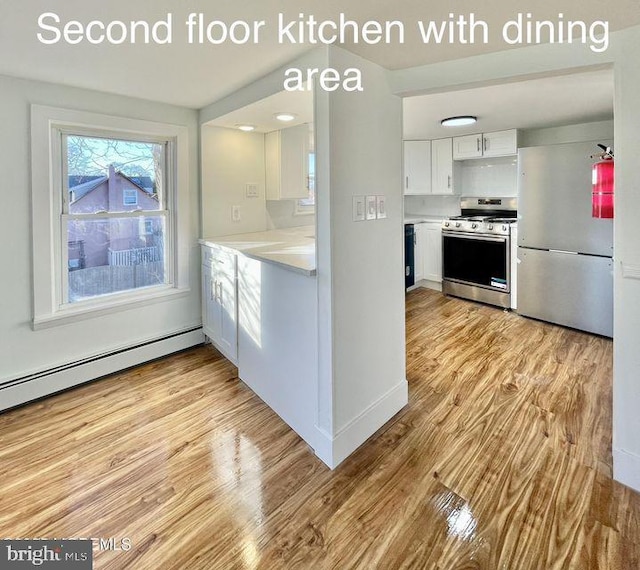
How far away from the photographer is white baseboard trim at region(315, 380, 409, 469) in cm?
200

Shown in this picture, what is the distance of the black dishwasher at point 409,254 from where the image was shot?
17.6 ft

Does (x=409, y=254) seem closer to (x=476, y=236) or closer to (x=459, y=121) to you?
(x=476, y=236)

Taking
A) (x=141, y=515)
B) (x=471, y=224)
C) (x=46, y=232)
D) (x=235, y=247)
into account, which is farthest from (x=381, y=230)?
(x=471, y=224)

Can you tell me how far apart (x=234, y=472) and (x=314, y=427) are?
0.44m

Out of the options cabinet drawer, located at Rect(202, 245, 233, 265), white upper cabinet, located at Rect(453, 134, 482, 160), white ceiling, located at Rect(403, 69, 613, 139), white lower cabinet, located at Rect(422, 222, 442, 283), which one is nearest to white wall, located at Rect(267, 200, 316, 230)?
cabinet drawer, located at Rect(202, 245, 233, 265)

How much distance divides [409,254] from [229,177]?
9.24 ft

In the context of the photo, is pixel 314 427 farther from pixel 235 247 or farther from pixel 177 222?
pixel 177 222

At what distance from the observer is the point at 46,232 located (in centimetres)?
258

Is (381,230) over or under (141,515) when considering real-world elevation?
over

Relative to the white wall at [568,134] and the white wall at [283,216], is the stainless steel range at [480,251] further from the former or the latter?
the white wall at [283,216]

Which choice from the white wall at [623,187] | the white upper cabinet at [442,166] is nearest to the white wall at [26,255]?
the white wall at [623,187]

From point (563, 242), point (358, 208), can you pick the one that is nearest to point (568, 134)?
point (563, 242)

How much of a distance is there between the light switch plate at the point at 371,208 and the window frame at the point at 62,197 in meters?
1.83

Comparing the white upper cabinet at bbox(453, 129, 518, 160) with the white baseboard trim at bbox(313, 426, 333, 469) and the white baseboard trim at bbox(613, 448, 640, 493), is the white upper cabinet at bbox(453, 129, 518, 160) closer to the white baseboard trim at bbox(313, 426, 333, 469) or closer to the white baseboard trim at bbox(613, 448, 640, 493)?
the white baseboard trim at bbox(613, 448, 640, 493)
